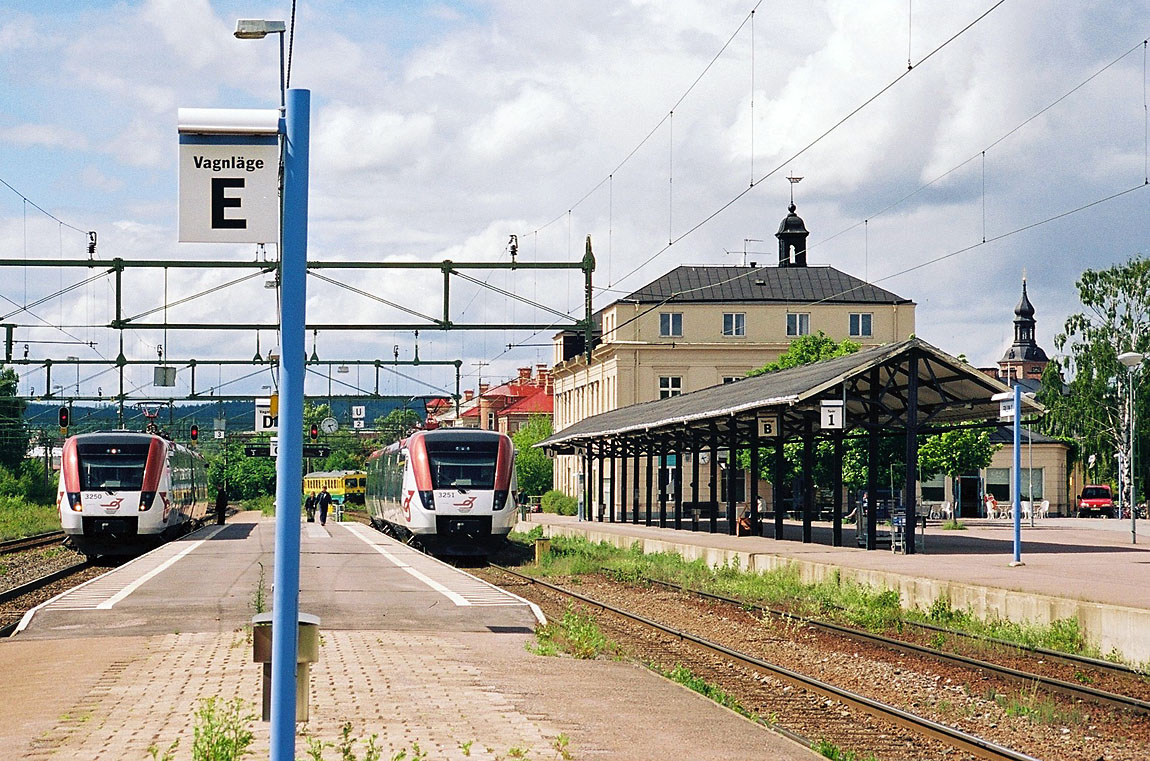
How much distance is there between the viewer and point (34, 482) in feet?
265

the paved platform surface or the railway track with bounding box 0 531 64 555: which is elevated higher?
the paved platform surface

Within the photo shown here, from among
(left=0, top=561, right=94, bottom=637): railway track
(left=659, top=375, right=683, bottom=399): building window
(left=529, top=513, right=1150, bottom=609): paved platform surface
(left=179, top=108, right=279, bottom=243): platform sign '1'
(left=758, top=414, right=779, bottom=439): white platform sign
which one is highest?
(left=659, top=375, right=683, bottom=399): building window

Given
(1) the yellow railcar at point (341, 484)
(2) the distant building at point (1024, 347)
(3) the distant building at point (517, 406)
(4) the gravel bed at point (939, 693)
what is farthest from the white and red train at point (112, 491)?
(2) the distant building at point (1024, 347)

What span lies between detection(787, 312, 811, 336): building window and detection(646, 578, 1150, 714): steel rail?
2602 inches

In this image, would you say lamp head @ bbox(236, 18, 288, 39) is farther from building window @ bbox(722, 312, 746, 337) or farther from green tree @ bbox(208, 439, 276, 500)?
green tree @ bbox(208, 439, 276, 500)

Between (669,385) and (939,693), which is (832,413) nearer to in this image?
(939,693)

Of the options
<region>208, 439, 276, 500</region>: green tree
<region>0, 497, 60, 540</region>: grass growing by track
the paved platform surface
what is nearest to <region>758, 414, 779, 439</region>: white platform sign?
the paved platform surface

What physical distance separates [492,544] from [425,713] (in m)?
23.6

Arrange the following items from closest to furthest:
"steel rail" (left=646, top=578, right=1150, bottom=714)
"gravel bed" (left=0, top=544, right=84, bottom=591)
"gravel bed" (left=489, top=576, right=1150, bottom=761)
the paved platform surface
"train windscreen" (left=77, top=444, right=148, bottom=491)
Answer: "gravel bed" (left=489, top=576, right=1150, bottom=761), "steel rail" (left=646, top=578, right=1150, bottom=714), the paved platform surface, "gravel bed" (left=0, top=544, right=84, bottom=591), "train windscreen" (left=77, top=444, right=148, bottom=491)

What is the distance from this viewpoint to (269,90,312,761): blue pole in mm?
6000

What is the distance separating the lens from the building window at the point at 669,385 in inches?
3381

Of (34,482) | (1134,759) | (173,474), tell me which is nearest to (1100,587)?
(1134,759)

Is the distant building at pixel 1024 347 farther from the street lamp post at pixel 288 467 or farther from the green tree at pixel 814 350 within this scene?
the street lamp post at pixel 288 467

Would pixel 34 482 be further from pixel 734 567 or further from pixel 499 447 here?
pixel 734 567
